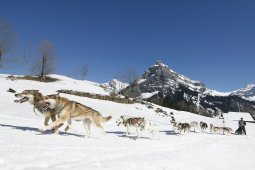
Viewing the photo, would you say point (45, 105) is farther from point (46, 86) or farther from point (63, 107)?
point (46, 86)

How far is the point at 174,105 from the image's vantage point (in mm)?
140375

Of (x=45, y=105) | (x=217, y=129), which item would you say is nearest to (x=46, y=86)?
(x=217, y=129)

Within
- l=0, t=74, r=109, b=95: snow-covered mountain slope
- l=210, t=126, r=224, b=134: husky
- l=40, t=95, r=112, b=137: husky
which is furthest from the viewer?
l=0, t=74, r=109, b=95: snow-covered mountain slope

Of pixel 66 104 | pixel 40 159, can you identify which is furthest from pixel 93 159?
pixel 66 104

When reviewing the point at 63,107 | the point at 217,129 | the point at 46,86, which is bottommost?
the point at 63,107

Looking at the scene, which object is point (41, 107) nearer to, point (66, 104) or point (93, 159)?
point (66, 104)

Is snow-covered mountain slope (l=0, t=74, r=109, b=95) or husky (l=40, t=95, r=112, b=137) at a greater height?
snow-covered mountain slope (l=0, t=74, r=109, b=95)

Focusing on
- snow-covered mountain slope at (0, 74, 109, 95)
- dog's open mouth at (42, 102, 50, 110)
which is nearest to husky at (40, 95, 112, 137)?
dog's open mouth at (42, 102, 50, 110)

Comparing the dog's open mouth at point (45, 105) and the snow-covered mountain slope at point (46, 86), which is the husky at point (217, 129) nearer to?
the dog's open mouth at point (45, 105)

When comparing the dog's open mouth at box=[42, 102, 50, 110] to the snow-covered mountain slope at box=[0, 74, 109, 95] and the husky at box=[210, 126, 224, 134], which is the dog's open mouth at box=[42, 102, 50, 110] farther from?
the snow-covered mountain slope at box=[0, 74, 109, 95]

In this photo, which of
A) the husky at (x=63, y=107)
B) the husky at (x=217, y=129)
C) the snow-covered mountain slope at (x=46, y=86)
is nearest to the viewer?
the husky at (x=63, y=107)

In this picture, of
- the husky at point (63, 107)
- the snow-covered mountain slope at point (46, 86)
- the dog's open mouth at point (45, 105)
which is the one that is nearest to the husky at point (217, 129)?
the husky at point (63, 107)

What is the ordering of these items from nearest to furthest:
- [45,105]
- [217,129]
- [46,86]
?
[45,105] → [217,129] → [46,86]

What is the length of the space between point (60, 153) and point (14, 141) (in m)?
1.83
